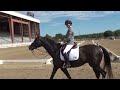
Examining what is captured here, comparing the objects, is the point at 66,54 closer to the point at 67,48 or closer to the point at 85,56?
the point at 67,48

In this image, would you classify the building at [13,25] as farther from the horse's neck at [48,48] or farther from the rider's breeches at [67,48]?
the rider's breeches at [67,48]

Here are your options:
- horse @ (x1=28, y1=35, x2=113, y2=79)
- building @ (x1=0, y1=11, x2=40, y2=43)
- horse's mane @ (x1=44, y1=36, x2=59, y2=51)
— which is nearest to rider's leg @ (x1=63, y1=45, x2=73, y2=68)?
horse @ (x1=28, y1=35, x2=113, y2=79)

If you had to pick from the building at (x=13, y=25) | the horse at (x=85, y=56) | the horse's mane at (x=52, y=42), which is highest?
the horse's mane at (x=52, y=42)

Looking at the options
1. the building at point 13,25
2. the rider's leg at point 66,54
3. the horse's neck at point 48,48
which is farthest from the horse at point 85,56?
the building at point 13,25

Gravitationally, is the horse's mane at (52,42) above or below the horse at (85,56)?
above

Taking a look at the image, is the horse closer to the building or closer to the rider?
the rider

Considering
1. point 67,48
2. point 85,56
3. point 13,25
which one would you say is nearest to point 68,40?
point 67,48

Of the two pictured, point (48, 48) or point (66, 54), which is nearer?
point (66, 54)
